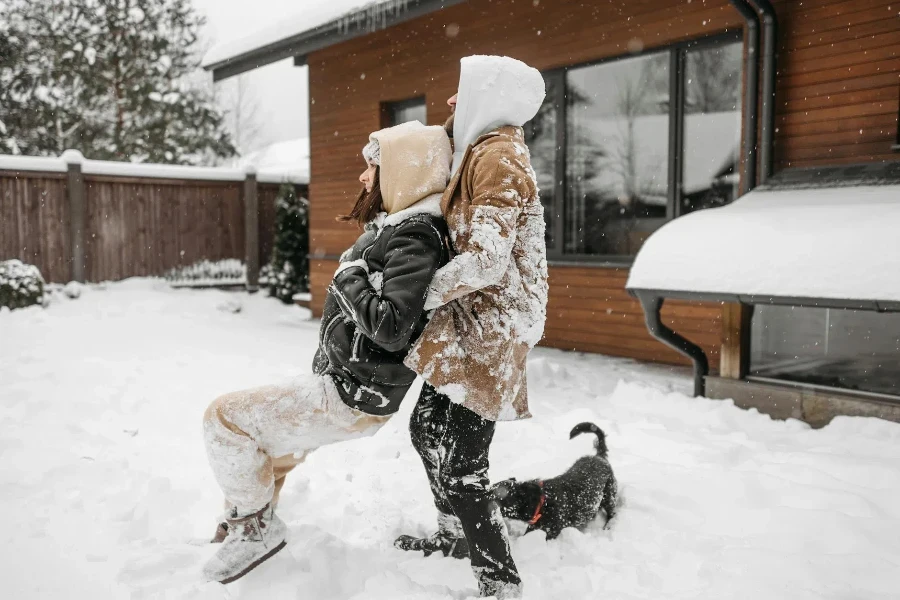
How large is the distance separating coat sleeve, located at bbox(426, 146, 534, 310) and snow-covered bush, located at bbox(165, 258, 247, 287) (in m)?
11.7

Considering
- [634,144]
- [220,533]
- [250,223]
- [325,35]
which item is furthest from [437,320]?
[250,223]

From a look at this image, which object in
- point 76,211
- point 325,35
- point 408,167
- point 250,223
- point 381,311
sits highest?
point 325,35

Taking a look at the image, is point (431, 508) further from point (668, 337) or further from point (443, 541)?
point (668, 337)

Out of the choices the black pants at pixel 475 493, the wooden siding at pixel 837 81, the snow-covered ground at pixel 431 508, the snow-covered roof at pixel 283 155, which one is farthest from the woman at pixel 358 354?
the snow-covered roof at pixel 283 155

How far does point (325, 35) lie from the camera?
825 centimetres

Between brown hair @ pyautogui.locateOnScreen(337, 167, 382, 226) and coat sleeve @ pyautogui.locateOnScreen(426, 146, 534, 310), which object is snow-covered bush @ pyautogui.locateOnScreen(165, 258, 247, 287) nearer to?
brown hair @ pyautogui.locateOnScreen(337, 167, 382, 226)

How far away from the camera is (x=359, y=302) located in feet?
6.03

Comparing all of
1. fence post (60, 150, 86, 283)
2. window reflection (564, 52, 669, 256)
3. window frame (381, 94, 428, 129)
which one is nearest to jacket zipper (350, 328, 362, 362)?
window reflection (564, 52, 669, 256)

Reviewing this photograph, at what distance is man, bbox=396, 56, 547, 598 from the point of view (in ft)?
6.21

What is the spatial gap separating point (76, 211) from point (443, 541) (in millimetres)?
10854

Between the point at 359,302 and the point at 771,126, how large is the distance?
458 cm

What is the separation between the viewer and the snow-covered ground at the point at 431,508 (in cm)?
238

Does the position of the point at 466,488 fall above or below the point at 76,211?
below

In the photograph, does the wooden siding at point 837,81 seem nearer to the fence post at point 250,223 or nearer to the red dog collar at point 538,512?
the red dog collar at point 538,512
